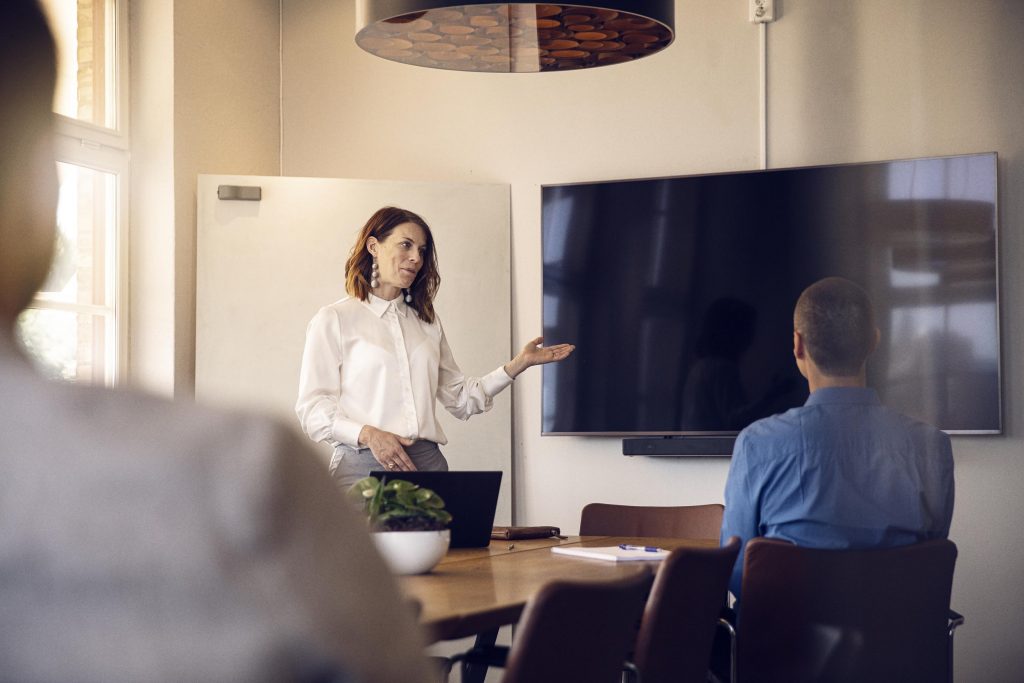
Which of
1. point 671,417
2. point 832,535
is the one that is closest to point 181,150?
point 671,417

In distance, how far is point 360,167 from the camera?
585 cm

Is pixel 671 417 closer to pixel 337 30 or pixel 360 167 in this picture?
pixel 360 167

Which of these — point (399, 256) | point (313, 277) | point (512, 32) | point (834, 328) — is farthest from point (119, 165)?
point (834, 328)

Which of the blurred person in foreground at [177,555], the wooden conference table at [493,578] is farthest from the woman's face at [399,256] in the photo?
the blurred person in foreground at [177,555]

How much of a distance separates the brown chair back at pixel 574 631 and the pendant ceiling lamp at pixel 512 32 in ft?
5.59

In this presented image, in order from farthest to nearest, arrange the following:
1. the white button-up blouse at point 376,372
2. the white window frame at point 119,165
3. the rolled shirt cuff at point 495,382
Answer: the white window frame at point 119,165, the rolled shirt cuff at point 495,382, the white button-up blouse at point 376,372

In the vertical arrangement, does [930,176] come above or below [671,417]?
above

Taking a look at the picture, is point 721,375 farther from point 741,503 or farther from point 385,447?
point 741,503

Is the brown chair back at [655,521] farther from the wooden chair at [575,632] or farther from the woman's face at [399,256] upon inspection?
the wooden chair at [575,632]

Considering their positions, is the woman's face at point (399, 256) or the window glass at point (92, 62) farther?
the window glass at point (92, 62)

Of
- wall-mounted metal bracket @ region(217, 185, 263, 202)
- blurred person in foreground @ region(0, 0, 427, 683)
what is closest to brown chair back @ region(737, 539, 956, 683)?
blurred person in foreground @ region(0, 0, 427, 683)

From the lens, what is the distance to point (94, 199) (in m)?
4.89

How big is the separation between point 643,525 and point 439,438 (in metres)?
0.80

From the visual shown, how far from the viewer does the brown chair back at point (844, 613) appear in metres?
2.43
